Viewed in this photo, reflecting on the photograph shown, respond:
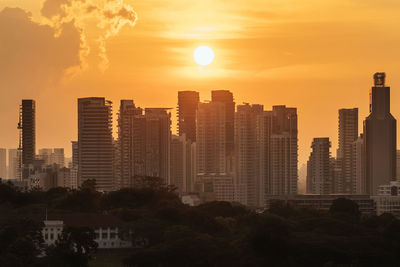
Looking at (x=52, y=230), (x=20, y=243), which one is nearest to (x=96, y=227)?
(x=52, y=230)

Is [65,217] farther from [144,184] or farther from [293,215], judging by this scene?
[144,184]

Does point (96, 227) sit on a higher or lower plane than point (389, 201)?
lower

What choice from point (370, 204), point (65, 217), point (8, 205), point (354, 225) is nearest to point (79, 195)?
point (8, 205)

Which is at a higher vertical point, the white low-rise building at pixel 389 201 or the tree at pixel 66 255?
the white low-rise building at pixel 389 201

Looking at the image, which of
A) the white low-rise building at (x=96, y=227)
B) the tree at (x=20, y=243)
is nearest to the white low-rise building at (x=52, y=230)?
the white low-rise building at (x=96, y=227)

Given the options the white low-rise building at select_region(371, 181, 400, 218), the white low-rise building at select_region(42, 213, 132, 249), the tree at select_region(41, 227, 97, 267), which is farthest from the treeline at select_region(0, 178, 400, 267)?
the white low-rise building at select_region(371, 181, 400, 218)

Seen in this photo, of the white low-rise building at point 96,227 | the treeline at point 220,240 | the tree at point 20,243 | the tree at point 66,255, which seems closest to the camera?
the tree at point 20,243

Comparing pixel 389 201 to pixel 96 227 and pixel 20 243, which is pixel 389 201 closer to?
pixel 96 227

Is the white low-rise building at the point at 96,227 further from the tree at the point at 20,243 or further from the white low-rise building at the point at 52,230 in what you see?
the tree at the point at 20,243

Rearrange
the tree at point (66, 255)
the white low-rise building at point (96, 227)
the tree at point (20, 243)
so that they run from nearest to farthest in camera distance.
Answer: the tree at point (20, 243)
the tree at point (66, 255)
the white low-rise building at point (96, 227)

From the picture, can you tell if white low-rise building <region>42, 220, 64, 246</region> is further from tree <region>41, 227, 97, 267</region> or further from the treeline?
tree <region>41, 227, 97, 267</region>

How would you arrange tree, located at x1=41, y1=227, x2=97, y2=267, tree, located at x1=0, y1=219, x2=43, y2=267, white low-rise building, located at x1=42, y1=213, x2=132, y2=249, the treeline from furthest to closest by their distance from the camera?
white low-rise building, located at x1=42, y1=213, x2=132, y2=249 → the treeline → tree, located at x1=41, y1=227, x2=97, y2=267 → tree, located at x1=0, y1=219, x2=43, y2=267
